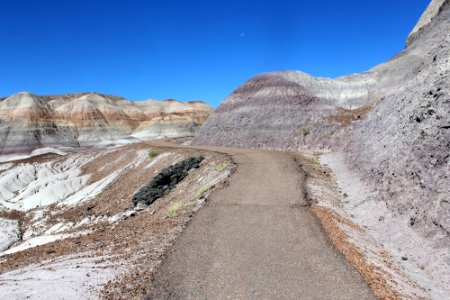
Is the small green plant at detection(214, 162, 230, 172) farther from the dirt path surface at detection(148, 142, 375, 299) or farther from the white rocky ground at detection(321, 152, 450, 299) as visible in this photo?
the dirt path surface at detection(148, 142, 375, 299)

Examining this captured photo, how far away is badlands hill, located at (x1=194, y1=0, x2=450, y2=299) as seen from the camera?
37.5 ft

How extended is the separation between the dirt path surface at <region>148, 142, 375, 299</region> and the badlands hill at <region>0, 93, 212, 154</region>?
86.6 meters

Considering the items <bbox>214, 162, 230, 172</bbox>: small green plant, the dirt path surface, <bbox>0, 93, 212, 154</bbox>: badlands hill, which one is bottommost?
the dirt path surface

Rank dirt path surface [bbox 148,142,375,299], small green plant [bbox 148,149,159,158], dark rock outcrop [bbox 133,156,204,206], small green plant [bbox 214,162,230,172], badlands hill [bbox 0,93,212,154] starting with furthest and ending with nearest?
badlands hill [bbox 0,93,212,154] → small green plant [bbox 148,149,159,158] → dark rock outcrop [bbox 133,156,204,206] → small green plant [bbox 214,162,230,172] → dirt path surface [bbox 148,142,375,299]

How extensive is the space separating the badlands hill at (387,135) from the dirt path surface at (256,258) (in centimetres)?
258

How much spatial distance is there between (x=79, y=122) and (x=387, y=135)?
97.6 m

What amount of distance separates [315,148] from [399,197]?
18.7m

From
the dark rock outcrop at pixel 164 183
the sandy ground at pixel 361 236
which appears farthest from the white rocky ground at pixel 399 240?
the dark rock outcrop at pixel 164 183

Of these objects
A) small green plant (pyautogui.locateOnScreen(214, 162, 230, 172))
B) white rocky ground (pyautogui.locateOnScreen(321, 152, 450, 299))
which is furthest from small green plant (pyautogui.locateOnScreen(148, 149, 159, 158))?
white rocky ground (pyautogui.locateOnScreen(321, 152, 450, 299))

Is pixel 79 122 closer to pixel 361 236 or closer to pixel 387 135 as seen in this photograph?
pixel 387 135

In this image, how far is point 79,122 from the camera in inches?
4080

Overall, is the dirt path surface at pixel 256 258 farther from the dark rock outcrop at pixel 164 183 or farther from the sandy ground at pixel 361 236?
the dark rock outcrop at pixel 164 183

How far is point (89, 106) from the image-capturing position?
108 m

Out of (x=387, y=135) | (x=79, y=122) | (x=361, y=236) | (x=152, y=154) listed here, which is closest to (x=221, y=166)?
(x=387, y=135)
